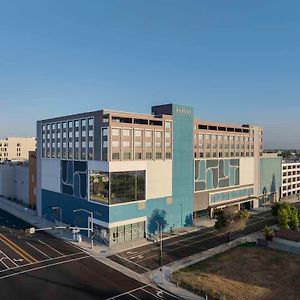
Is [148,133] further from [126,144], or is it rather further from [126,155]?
[126,155]

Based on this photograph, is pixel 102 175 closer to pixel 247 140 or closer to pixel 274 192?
pixel 247 140

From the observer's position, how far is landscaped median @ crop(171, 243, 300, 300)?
43719 mm

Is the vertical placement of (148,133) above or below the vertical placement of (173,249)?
above

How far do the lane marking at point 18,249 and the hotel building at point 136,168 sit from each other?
1471 cm

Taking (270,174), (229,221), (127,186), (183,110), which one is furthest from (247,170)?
(127,186)

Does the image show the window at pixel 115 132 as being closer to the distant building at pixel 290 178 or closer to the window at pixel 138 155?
the window at pixel 138 155

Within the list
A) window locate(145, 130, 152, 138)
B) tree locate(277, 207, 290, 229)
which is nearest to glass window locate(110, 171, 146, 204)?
window locate(145, 130, 152, 138)

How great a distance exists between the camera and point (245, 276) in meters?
49.6

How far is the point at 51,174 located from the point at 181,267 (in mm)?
48125

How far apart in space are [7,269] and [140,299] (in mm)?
23313

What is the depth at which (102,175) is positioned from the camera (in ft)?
221

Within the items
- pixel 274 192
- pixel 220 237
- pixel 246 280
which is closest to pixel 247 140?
pixel 274 192

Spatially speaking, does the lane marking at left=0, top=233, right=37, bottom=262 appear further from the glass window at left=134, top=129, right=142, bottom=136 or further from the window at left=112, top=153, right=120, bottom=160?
the glass window at left=134, top=129, right=142, bottom=136

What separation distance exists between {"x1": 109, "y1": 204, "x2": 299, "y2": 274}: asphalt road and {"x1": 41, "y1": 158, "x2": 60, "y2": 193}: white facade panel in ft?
107
